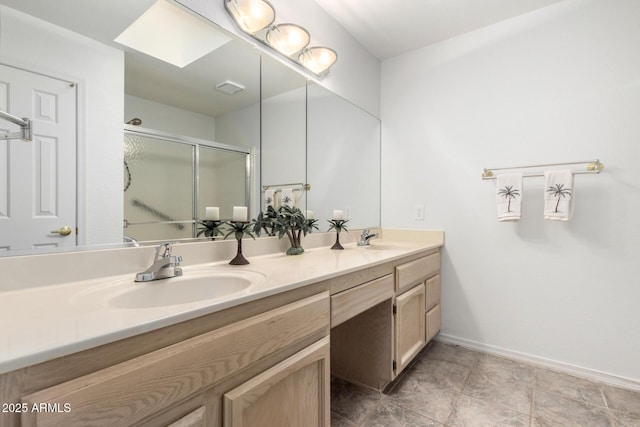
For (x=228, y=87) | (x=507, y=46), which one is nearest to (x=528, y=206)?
(x=507, y=46)

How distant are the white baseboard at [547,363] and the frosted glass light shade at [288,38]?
2206 mm

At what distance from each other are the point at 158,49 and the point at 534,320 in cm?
251

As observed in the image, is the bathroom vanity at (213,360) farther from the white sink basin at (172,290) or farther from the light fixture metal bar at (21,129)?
the light fixture metal bar at (21,129)

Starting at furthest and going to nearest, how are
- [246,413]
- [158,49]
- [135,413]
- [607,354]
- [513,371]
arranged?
1. [513,371]
2. [607,354]
3. [158,49]
4. [246,413]
5. [135,413]

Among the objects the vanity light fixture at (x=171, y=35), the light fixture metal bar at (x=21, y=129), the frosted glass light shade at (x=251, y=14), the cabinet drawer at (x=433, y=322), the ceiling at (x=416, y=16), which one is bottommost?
the cabinet drawer at (x=433, y=322)

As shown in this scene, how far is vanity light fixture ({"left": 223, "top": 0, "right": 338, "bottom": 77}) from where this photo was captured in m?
1.39

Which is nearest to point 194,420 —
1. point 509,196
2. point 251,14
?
point 251,14

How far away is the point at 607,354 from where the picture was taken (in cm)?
167

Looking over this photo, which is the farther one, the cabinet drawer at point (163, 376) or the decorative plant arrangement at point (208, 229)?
the decorative plant arrangement at point (208, 229)

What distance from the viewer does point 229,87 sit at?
1.40 meters

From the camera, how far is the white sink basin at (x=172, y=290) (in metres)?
0.81

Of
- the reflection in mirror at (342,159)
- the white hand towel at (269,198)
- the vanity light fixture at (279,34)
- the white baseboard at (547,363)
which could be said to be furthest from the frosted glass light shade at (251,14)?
the white baseboard at (547,363)

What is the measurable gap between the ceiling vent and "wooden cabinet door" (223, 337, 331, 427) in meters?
1.17

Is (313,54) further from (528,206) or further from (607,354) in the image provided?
(607,354)
